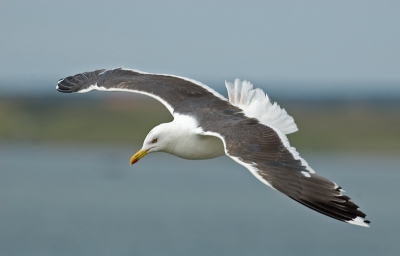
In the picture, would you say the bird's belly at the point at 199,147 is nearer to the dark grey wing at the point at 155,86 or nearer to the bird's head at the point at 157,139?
the bird's head at the point at 157,139

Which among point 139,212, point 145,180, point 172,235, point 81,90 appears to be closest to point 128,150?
point 145,180

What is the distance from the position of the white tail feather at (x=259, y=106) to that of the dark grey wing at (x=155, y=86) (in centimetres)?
30

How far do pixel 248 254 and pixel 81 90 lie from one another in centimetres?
1142

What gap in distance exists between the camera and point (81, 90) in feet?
33.7

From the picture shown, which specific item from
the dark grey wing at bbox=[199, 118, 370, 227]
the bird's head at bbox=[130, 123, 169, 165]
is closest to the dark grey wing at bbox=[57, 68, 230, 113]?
the bird's head at bbox=[130, 123, 169, 165]

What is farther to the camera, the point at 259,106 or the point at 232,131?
the point at 259,106

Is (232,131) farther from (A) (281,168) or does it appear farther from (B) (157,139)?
(B) (157,139)

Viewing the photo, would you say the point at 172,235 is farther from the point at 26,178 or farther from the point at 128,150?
the point at 128,150

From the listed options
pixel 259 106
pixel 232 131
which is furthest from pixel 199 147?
pixel 259 106

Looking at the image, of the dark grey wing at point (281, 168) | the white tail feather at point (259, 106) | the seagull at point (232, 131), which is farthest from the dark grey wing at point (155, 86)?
the dark grey wing at point (281, 168)

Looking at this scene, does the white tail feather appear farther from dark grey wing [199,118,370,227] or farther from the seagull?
dark grey wing [199,118,370,227]

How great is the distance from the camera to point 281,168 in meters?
7.49

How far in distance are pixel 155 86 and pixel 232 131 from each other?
6.63 ft

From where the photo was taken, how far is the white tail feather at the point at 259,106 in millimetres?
9162
